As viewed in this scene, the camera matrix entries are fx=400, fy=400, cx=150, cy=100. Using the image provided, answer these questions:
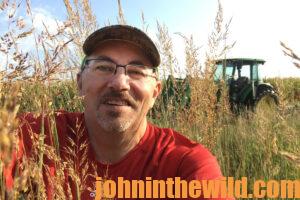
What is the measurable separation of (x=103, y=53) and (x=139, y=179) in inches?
30.2

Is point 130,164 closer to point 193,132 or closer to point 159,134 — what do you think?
point 159,134

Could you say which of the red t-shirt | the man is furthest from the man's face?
the red t-shirt

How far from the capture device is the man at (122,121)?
1.95m

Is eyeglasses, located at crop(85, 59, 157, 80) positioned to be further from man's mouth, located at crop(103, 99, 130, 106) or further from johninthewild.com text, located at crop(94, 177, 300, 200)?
johninthewild.com text, located at crop(94, 177, 300, 200)

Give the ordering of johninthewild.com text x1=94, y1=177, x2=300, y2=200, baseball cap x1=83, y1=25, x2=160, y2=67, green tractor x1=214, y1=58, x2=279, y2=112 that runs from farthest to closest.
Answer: green tractor x1=214, y1=58, x2=279, y2=112, baseball cap x1=83, y1=25, x2=160, y2=67, johninthewild.com text x1=94, y1=177, x2=300, y2=200

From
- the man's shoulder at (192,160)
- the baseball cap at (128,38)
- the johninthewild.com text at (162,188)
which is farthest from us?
the baseball cap at (128,38)

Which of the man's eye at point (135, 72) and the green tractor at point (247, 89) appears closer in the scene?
the man's eye at point (135, 72)

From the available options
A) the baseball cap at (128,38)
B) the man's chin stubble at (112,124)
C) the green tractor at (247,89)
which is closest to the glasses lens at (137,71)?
the baseball cap at (128,38)

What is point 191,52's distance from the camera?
3145mm

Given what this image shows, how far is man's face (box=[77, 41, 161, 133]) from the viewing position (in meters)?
2.08

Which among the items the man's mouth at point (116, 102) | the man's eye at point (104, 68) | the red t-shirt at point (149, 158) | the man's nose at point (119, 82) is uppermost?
the man's eye at point (104, 68)

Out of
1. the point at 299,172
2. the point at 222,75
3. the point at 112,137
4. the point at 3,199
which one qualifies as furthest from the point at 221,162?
the point at 3,199

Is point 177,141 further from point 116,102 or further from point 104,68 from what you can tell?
point 104,68

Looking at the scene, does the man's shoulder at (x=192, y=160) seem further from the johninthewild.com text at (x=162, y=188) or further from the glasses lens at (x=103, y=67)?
the glasses lens at (x=103, y=67)
